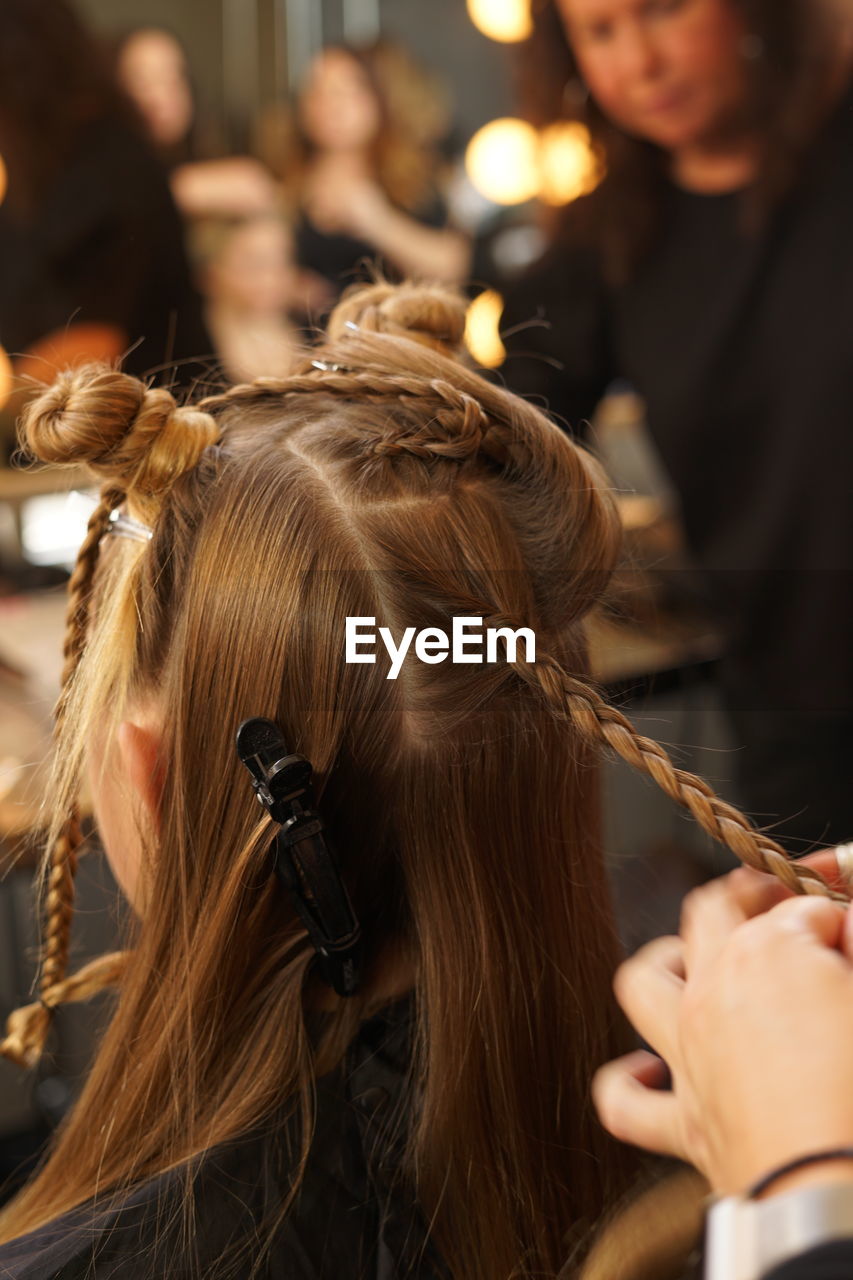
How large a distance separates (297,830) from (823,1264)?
330 millimetres

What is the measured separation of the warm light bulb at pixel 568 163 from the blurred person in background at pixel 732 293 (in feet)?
0.06

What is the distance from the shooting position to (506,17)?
170 cm

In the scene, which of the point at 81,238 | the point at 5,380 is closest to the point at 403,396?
the point at 5,380

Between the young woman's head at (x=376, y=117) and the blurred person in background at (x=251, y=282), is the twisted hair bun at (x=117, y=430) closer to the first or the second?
the blurred person in background at (x=251, y=282)

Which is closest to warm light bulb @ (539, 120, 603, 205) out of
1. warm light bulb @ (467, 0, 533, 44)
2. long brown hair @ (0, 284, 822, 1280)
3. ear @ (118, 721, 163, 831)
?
warm light bulb @ (467, 0, 533, 44)

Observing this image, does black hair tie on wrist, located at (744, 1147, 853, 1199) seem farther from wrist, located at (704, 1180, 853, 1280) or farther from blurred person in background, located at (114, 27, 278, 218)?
blurred person in background, located at (114, 27, 278, 218)

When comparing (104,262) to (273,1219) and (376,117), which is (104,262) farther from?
(376,117)

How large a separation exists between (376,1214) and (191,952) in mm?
195

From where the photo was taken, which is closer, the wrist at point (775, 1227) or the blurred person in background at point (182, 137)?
the wrist at point (775, 1227)

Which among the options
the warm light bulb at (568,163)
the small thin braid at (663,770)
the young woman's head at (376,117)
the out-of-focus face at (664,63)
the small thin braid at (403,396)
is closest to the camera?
the small thin braid at (663,770)

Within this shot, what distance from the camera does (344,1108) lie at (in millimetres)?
679

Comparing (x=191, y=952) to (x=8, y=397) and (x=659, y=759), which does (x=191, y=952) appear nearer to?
(x=659, y=759)

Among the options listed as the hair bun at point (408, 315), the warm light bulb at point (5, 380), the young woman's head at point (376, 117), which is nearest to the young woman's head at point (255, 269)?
the young woman's head at point (376, 117)

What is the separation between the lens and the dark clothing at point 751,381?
1.20 metres
